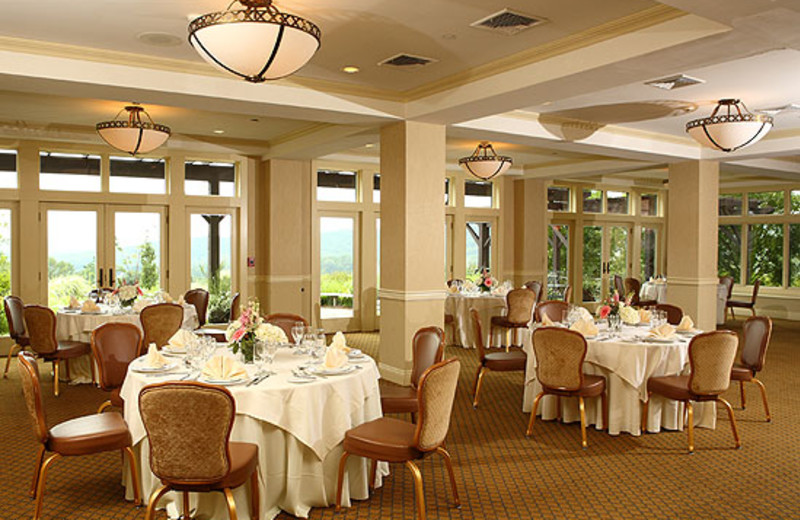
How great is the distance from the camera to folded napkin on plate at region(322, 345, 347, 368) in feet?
14.3

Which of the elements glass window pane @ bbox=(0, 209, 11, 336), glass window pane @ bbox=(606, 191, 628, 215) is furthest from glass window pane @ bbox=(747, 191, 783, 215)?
glass window pane @ bbox=(0, 209, 11, 336)

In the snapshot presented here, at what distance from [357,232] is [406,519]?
8.77m

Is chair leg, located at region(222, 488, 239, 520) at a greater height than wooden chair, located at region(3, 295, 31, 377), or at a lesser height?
lesser

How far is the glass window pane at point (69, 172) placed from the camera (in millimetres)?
9812

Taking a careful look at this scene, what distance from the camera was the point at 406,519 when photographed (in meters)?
4.00

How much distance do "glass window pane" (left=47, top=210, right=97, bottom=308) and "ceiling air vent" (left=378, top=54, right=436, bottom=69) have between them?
627 centimetres

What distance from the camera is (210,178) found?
11125 millimetres

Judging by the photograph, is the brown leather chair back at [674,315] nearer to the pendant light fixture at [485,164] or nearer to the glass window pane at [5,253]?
the pendant light fixture at [485,164]

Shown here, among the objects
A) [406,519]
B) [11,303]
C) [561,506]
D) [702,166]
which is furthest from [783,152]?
[11,303]

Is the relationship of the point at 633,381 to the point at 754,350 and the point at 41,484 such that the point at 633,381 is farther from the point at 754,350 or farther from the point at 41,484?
the point at 41,484

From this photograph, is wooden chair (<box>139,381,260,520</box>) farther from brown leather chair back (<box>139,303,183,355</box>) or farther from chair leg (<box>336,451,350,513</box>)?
brown leather chair back (<box>139,303,183,355</box>)

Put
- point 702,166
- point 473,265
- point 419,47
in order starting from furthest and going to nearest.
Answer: point 473,265
point 702,166
point 419,47

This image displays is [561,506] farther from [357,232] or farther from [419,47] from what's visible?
[357,232]

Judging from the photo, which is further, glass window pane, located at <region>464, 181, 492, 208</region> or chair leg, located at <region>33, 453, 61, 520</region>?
glass window pane, located at <region>464, 181, 492, 208</region>
